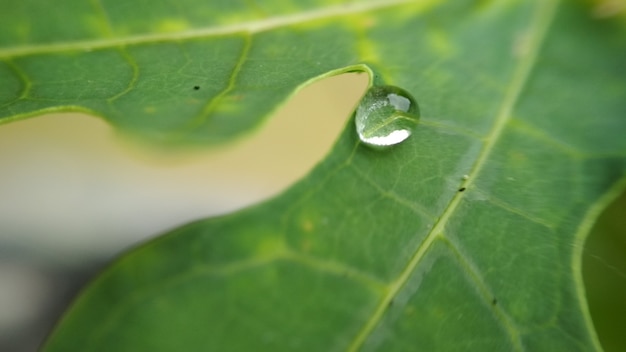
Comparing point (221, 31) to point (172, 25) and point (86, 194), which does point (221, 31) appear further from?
point (86, 194)

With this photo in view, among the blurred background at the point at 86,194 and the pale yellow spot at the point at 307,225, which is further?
the blurred background at the point at 86,194

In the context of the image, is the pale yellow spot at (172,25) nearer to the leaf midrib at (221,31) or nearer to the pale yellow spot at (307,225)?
the leaf midrib at (221,31)

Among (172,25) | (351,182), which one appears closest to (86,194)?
(172,25)

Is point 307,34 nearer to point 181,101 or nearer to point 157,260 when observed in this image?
point 181,101

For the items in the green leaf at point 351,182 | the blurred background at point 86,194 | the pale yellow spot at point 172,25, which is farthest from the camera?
the blurred background at point 86,194

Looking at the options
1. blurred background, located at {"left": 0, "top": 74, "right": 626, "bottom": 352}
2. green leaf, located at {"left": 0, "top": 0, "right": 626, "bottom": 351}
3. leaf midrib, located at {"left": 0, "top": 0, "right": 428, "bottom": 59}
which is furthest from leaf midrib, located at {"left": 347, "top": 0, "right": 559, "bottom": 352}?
blurred background, located at {"left": 0, "top": 74, "right": 626, "bottom": 352}

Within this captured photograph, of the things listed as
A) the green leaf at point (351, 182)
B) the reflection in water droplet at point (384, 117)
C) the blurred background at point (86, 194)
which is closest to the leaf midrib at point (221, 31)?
the green leaf at point (351, 182)

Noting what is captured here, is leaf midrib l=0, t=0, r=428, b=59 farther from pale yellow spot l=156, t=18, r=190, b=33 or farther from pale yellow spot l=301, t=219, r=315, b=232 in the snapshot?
pale yellow spot l=301, t=219, r=315, b=232
